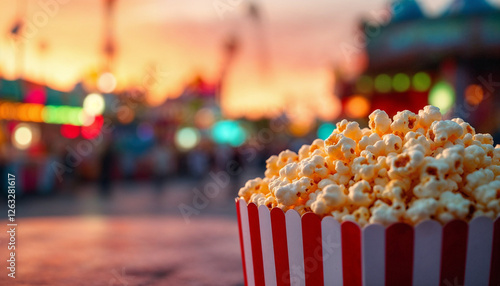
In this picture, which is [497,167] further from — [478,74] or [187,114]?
[187,114]

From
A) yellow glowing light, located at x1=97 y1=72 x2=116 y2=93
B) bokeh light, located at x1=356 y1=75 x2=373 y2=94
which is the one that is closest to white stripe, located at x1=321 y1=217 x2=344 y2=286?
yellow glowing light, located at x1=97 y1=72 x2=116 y2=93

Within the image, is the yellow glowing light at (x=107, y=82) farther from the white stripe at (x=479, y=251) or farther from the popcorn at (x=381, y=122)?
Answer: the white stripe at (x=479, y=251)

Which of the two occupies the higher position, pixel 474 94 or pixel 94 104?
pixel 474 94

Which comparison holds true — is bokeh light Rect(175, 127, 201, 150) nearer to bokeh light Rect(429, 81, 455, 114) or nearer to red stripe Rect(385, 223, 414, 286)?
bokeh light Rect(429, 81, 455, 114)

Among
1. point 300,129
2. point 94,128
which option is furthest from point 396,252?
point 300,129

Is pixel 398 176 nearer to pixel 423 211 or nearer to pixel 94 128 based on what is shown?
pixel 423 211

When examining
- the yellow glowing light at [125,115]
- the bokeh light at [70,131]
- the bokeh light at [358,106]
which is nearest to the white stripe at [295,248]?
the yellow glowing light at [125,115]
